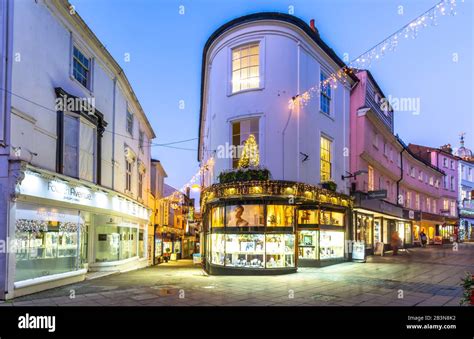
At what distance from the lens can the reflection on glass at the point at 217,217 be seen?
1585cm

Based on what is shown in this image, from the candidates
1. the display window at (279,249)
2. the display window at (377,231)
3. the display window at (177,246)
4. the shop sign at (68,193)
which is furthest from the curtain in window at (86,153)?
the display window at (177,246)

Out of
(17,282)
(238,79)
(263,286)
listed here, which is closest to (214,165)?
(238,79)

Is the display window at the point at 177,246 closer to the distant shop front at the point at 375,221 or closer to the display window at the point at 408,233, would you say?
the distant shop front at the point at 375,221

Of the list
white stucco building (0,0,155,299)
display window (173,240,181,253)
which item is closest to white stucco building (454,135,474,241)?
display window (173,240,181,253)

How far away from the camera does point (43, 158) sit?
11969mm

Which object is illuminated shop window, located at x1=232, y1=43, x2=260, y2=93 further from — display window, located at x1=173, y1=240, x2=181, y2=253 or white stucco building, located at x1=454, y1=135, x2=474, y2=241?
white stucco building, located at x1=454, y1=135, x2=474, y2=241

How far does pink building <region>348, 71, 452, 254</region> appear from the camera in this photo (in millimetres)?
22203

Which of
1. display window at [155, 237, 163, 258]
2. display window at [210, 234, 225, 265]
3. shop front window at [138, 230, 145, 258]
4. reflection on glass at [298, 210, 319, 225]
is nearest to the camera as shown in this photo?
display window at [210, 234, 225, 265]

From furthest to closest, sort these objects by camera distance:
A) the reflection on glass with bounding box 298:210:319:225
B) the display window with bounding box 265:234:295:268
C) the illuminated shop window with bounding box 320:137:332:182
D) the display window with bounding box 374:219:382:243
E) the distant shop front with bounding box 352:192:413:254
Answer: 1. the display window with bounding box 374:219:382:243
2. the distant shop front with bounding box 352:192:413:254
3. the illuminated shop window with bounding box 320:137:332:182
4. the reflection on glass with bounding box 298:210:319:225
5. the display window with bounding box 265:234:295:268

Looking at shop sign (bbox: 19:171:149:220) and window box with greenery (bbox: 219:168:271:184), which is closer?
shop sign (bbox: 19:171:149:220)

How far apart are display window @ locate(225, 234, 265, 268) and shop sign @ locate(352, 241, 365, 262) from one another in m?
7.09

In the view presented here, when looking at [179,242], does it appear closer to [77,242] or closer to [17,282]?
[77,242]

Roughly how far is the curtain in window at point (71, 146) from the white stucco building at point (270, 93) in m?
5.89

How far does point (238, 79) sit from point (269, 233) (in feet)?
21.9
